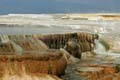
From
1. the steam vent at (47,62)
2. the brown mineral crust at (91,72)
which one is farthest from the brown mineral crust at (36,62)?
the brown mineral crust at (91,72)

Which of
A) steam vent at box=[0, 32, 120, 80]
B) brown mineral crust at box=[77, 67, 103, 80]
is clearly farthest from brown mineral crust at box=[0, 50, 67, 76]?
brown mineral crust at box=[77, 67, 103, 80]

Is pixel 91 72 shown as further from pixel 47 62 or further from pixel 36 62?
pixel 36 62

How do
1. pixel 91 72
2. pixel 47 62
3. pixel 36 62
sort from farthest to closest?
1. pixel 91 72
2. pixel 47 62
3. pixel 36 62

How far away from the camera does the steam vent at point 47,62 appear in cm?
1917

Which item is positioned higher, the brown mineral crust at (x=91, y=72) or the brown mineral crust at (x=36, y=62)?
the brown mineral crust at (x=36, y=62)

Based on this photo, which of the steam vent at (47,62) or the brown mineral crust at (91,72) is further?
the brown mineral crust at (91,72)

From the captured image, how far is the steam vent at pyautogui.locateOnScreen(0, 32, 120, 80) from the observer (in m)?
19.2

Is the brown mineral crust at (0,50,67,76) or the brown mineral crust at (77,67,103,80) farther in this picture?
the brown mineral crust at (77,67,103,80)

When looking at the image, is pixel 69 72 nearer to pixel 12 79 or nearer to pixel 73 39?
pixel 12 79

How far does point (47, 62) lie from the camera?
1988 cm

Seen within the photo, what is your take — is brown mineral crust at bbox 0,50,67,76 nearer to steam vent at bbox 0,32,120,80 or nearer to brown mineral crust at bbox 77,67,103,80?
steam vent at bbox 0,32,120,80

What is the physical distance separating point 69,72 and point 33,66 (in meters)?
4.97

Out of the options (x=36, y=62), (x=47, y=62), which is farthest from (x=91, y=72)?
(x=36, y=62)

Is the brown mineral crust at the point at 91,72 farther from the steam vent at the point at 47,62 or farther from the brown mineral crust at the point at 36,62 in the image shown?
the brown mineral crust at the point at 36,62
